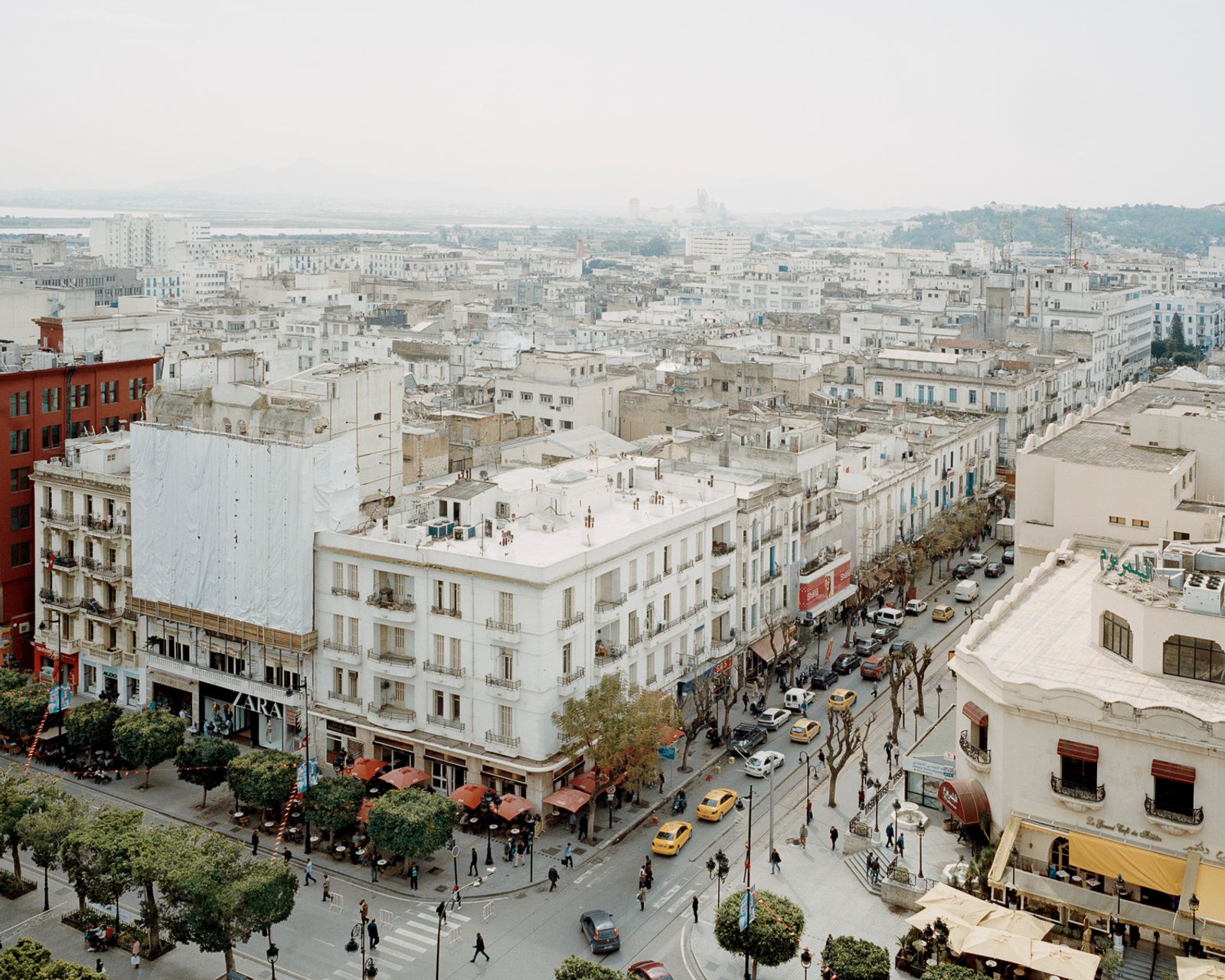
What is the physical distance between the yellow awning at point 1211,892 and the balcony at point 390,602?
1300 inches

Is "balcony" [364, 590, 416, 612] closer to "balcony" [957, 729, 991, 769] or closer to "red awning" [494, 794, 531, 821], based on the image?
"red awning" [494, 794, 531, 821]

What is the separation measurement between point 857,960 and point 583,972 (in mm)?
8734

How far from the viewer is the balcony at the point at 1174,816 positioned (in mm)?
45062

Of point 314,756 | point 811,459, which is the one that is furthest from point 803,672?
point 314,756

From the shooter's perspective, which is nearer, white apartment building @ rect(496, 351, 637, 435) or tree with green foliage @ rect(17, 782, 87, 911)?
tree with green foliage @ rect(17, 782, 87, 911)

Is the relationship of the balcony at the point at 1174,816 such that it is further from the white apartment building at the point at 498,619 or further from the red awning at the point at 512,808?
the red awning at the point at 512,808

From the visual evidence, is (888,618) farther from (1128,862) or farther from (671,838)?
(1128,862)

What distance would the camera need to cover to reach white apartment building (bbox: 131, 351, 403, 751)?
63.1 m

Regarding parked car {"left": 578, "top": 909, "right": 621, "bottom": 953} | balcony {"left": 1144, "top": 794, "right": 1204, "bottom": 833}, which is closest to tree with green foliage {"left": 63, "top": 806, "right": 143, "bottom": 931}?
parked car {"left": 578, "top": 909, "right": 621, "bottom": 953}

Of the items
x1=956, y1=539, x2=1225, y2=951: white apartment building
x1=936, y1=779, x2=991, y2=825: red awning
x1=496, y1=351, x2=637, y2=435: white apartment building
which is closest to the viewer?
x1=956, y1=539, x2=1225, y2=951: white apartment building

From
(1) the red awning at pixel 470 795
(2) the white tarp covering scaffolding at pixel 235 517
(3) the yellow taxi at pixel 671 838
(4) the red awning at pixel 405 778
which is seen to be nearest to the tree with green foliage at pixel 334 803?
(4) the red awning at pixel 405 778

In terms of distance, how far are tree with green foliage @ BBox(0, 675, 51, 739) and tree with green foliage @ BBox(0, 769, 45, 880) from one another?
13.0 metres

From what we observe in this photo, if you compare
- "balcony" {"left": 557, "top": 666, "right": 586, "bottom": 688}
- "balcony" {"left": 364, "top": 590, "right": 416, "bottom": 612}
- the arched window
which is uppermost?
the arched window

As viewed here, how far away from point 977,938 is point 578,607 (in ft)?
74.6
